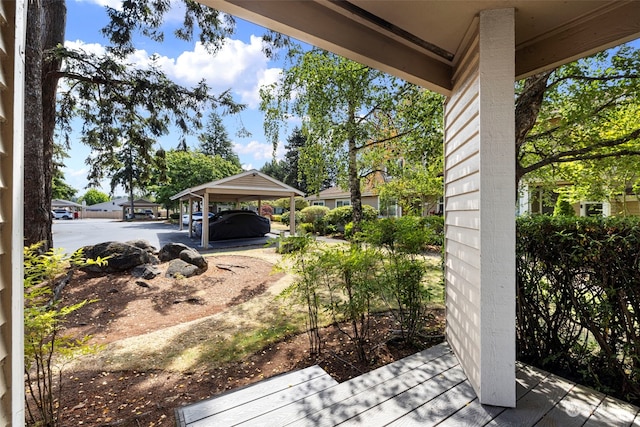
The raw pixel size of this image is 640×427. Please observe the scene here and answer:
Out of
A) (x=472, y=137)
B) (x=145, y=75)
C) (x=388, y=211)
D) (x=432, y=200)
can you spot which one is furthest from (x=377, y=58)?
(x=388, y=211)

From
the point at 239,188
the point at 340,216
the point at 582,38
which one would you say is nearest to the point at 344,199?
the point at 340,216

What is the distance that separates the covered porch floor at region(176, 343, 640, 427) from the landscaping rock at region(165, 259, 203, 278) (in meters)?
4.88

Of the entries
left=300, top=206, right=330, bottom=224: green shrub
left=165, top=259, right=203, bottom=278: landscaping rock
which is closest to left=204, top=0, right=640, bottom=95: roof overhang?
left=165, top=259, right=203, bottom=278: landscaping rock

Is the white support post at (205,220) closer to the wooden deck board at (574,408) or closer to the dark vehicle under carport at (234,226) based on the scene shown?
the dark vehicle under carport at (234,226)

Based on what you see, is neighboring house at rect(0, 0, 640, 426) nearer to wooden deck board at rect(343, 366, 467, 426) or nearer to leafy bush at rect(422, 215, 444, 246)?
wooden deck board at rect(343, 366, 467, 426)

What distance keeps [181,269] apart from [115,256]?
138cm

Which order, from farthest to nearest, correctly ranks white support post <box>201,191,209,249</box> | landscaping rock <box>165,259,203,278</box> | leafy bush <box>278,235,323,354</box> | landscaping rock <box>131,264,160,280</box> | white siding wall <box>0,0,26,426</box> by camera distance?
white support post <box>201,191,209,249</box> → landscaping rock <box>165,259,203,278</box> → landscaping rock <box>131,264,160,280</box> → leafy bush <box>278,235,323,354</box> → white siding wall <box>0,0,26,426</box>

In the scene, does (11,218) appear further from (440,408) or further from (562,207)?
(562,207)

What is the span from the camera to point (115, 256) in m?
6.18

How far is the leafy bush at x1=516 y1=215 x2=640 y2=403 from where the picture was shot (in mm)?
1980

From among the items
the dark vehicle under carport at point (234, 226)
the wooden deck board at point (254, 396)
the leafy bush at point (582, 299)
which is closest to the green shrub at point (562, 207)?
the leafy bush at point (582, 299)

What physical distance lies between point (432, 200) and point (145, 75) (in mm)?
11182

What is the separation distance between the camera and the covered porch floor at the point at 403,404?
1.76 m

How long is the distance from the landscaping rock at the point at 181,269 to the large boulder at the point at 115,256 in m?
0.75
